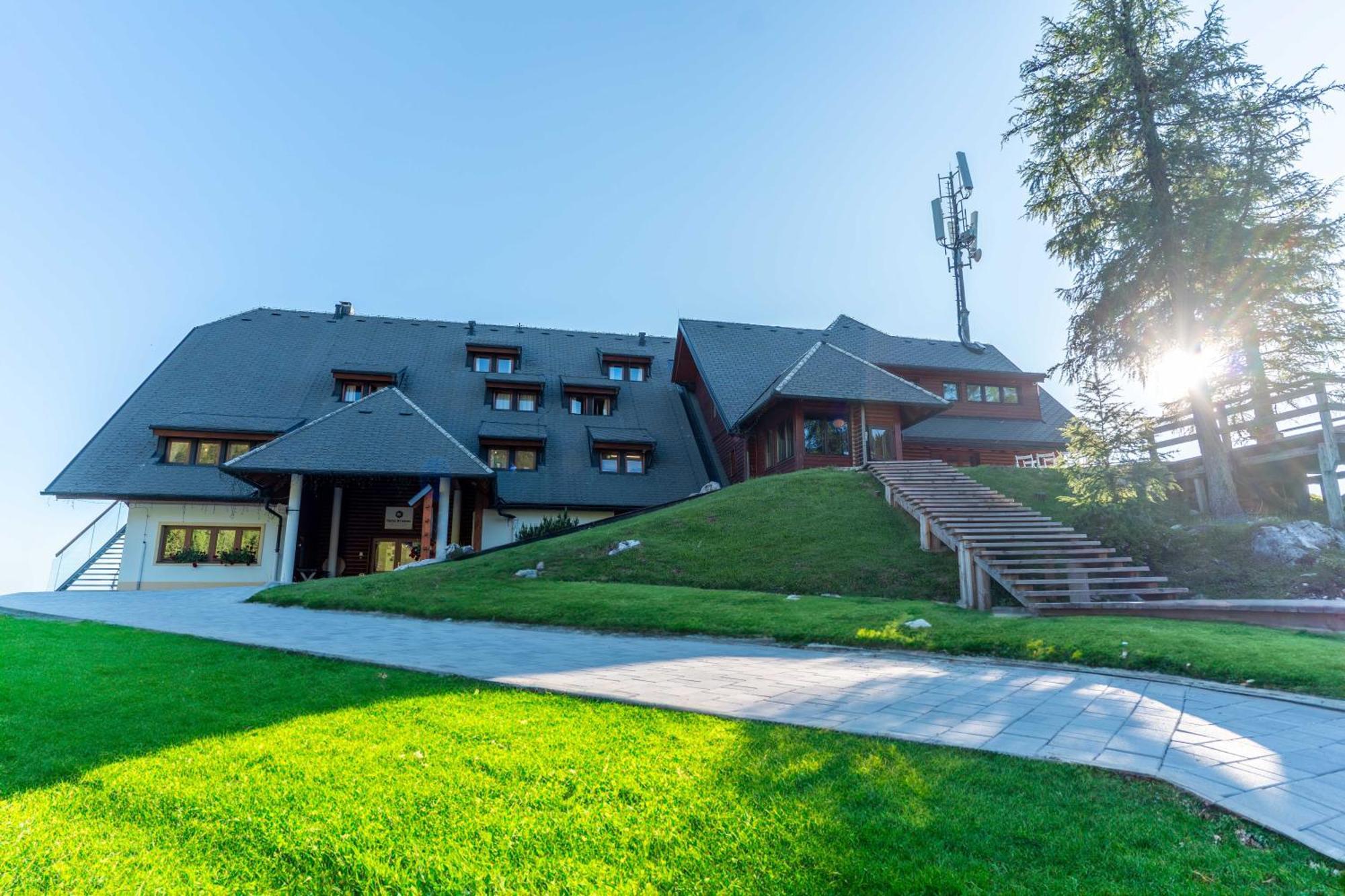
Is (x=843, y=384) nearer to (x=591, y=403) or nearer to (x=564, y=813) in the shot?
(x=591, y=403)

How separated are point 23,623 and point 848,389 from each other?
779 inches

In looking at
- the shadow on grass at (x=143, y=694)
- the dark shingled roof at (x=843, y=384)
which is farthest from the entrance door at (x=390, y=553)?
the shadow on grass at (x=143, y=694)

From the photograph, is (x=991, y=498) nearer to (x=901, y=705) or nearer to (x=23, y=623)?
(x=901, y=705)

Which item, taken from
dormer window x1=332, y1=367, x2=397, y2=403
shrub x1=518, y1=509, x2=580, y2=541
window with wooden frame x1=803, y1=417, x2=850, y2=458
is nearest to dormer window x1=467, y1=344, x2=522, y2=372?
dormer window x1=332, y1=367, x2=397, y2=403

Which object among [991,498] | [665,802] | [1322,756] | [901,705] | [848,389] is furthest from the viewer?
[848,389]

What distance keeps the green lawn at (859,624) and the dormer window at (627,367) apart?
16639 mm

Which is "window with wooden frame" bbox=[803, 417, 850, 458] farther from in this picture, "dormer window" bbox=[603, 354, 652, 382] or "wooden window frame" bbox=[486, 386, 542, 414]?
"wooden window frame" bbox=[486, 386, 542, 414]

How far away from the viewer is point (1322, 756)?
3.70 meters

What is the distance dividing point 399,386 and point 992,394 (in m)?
24.4

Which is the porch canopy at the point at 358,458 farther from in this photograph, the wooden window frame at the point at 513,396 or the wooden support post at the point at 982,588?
the wooden support post at the point at 982,588

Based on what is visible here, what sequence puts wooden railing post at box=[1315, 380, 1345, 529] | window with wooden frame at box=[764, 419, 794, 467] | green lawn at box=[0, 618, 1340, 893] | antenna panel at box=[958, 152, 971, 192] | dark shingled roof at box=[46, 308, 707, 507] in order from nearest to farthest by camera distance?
green lawn at box=[0, 618, 1340, 893]
wooden railing post at box=[1315, 380, 1345, 529]
dark shingled roof at box=[46, 308, 707, 507]
window with wooden frame at box=[764, 419, 794, 467]
antenna panel at box=[958, 152, 971, 192]

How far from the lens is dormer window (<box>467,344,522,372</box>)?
2789 cm

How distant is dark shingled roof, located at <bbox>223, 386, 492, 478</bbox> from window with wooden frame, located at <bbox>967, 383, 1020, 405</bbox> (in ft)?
66.6

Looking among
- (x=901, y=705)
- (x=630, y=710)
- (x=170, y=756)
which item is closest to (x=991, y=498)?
(x=901, y=705)
